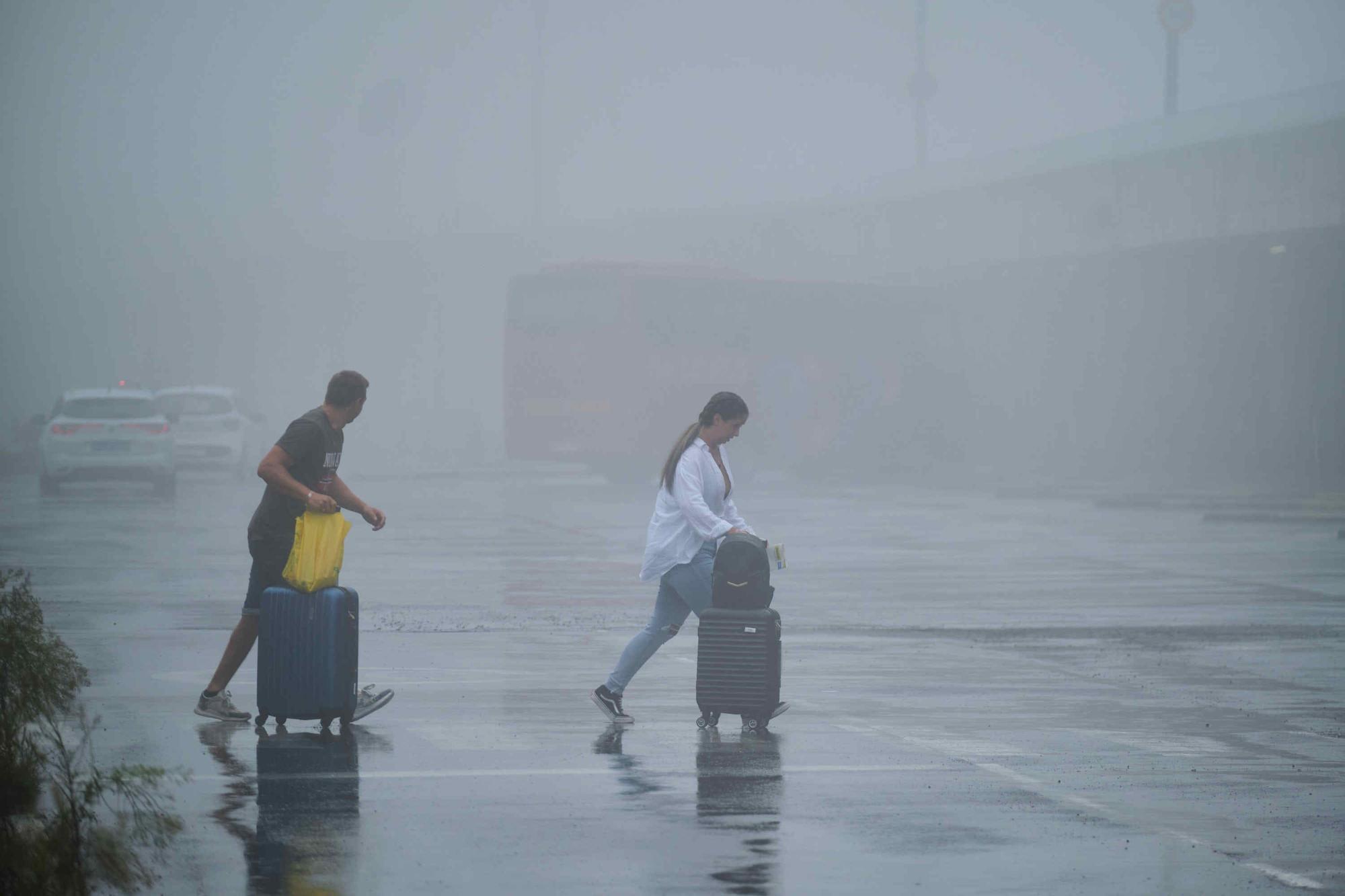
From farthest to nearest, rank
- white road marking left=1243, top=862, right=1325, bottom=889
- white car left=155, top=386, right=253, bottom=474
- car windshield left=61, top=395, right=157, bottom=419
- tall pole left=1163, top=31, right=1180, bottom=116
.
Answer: tall pole left=1163, top=31, right=1180, bottom=116
white car left=155, top=386, right=253, bottom=474
car windshield left=61, top=395, right=157, bottom=419
white road marking left=1243, top=862, right=1325, bottom=889

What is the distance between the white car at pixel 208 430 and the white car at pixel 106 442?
6.81m

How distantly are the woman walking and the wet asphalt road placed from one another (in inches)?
13.7

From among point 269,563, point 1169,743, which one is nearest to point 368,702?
point 269,563

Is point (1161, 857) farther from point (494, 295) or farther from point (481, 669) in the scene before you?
point (494, 295)

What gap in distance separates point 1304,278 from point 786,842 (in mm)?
45112

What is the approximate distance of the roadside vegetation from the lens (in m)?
5.07

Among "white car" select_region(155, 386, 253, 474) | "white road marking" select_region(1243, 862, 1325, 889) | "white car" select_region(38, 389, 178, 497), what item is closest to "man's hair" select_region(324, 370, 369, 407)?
"white road marking" select_region(1243, 862, 1325, 889)

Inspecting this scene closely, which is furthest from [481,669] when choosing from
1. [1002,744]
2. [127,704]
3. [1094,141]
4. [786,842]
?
[1094,141]

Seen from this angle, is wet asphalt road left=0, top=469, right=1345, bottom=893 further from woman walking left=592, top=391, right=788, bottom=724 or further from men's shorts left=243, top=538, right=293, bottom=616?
men's shorts left=243, top=538, right=293, bottom=616

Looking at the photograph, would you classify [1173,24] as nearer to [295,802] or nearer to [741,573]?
[741,573]

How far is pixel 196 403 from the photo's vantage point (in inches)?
1548

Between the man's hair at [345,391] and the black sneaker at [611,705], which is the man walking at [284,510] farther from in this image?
the black sneaker at [611,705]

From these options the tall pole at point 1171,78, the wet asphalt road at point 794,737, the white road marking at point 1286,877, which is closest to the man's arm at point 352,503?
the wet asphalt road at point 794,737

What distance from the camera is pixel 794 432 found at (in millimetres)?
43031
